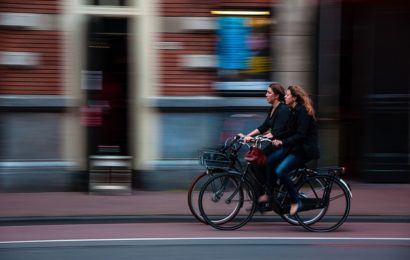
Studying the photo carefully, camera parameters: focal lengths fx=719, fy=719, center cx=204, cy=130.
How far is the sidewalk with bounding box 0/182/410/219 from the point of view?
369 inches

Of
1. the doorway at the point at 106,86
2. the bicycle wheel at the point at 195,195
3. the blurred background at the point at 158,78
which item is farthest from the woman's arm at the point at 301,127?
the doorway at the point at 106,86

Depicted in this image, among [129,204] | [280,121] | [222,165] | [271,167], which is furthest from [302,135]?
[129,204]

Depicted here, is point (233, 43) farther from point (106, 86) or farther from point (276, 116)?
point (276, 116)

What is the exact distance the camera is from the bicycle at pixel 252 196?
337 inches

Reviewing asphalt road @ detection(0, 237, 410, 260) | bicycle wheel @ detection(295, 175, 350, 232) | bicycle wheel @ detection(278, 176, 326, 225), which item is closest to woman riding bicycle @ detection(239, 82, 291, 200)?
bicycle wheel @ detection(278, 176, 326, 225)

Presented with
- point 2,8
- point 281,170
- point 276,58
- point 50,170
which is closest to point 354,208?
point 281,170

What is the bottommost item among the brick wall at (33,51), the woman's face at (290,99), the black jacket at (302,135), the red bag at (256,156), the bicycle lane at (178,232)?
the bicycle lane at (178,232)

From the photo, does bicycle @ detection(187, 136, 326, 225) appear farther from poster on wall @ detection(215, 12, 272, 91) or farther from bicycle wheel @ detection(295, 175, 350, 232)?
poster on wall @ detection(215, 12, 272, 91)

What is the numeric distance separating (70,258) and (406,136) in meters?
7.09

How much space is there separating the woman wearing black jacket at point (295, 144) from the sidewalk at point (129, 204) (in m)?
1.42

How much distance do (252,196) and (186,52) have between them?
338cm

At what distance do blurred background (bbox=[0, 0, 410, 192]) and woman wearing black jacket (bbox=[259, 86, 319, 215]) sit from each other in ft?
9.42

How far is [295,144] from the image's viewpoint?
8438 mm

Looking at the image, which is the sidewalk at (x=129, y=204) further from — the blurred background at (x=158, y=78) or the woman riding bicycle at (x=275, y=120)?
the woman riding bicycle at (x=275, y=120)
